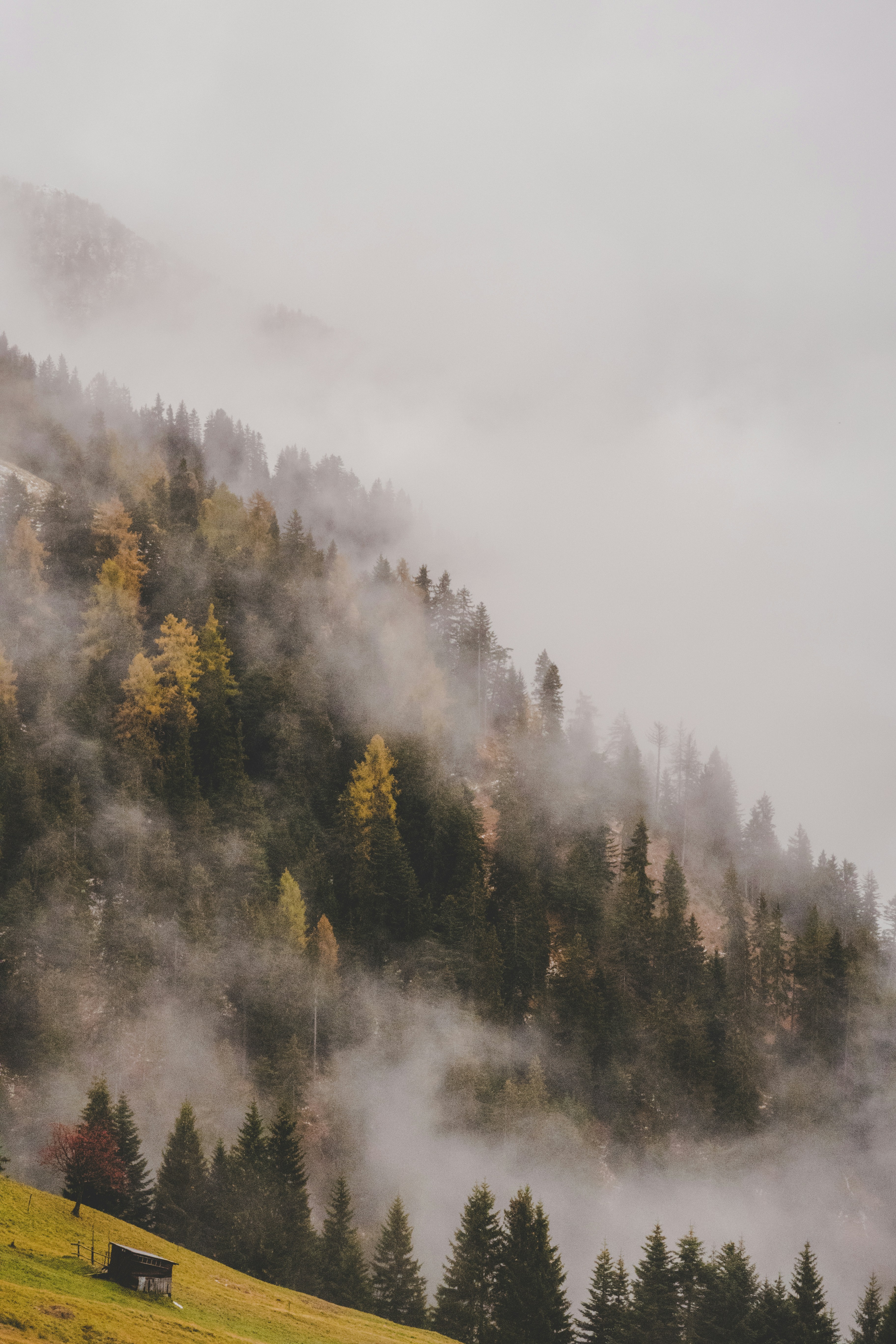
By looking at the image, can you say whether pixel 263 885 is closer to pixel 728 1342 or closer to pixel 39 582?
pixel 39 582

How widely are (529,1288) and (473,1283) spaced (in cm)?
402

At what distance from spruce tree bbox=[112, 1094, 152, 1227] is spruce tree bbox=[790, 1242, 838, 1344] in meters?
42.8

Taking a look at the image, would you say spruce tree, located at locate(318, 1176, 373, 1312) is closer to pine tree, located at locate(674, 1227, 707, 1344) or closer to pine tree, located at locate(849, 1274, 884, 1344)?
pine tree, located at locate(674, 1227, 707, 1344)

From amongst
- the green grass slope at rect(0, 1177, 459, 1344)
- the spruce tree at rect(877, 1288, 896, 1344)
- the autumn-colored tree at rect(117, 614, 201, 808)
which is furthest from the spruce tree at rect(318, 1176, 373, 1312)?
the autumn-colored tree at rect(117, 614, 201, 808)

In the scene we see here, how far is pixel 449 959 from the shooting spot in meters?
90.9

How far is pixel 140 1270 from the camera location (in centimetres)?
4103

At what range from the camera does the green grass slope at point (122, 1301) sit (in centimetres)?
3159

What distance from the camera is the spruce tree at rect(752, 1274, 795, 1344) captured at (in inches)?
2287

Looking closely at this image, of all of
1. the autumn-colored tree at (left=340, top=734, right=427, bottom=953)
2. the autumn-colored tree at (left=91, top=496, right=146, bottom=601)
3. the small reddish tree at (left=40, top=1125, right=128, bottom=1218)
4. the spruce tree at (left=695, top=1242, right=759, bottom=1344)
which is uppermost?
the autumn-colored tree at (left=91, top=496, right=146, bottom=601)

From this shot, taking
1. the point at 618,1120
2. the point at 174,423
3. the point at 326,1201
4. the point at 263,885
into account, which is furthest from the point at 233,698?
the point at 174,423

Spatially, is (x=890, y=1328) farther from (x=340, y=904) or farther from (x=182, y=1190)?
(x=340, y=904)

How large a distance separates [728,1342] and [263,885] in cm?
5179

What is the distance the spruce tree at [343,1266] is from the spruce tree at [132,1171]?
11.8 m

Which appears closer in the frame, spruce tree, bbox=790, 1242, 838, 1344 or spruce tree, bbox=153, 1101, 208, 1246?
spruce tree, bbox=153, 1101, 208, 1246
